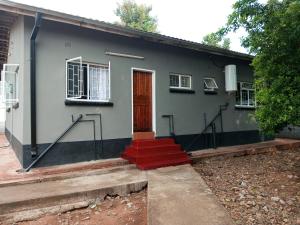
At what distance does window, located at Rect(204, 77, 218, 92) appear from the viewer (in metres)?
9.91

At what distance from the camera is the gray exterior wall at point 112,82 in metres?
6.39

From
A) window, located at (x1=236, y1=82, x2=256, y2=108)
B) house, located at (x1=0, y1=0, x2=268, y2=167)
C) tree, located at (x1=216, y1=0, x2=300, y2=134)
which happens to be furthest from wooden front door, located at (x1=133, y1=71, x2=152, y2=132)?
window, located at (x1=236, y1=82, x2=256, y2=108)

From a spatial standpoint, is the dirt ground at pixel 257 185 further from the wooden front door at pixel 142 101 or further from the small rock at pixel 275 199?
the wooden front door at pixel 142 101

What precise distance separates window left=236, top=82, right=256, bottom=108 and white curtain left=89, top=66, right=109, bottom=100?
5.91m

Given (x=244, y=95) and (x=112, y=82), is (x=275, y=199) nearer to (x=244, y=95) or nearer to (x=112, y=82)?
(x=112, y=82)

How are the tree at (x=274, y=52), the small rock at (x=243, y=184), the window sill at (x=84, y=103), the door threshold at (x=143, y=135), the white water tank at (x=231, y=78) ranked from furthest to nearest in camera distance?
the white water tank at (x=231, y=78), the door threshold at (x=143, y=135), the window sill at (x=84, y=103), the small rock at (x=243, y=184), the tree at (x=274, y=52)

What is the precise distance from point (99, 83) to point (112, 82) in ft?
1.21

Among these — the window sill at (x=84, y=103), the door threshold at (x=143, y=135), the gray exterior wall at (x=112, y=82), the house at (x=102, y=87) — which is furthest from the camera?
the door threshold at (x=143, y=135)

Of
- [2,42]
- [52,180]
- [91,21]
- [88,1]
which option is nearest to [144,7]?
[88,1]

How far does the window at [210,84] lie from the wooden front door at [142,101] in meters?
2.56

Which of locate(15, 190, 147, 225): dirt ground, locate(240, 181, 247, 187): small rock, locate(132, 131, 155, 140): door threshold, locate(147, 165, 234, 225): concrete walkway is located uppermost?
locate(132, 131, 155, 140): door threshold

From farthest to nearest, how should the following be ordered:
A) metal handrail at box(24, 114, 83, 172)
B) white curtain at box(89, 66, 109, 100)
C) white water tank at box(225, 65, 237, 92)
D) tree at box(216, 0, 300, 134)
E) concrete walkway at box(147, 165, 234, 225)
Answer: white water tank at box(225, 65, 237, 92)
white curtain at box(89, 66, 109, 100)
metal handrail at box(24, 114, 83, 172)
tree at box(216, 0, 300, 134)
concrete walkway at box(147, 165, 234, 225)

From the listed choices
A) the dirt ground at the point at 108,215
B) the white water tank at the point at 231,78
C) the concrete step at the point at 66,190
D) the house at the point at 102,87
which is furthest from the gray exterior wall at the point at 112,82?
the dirt ground at the point at 108,215

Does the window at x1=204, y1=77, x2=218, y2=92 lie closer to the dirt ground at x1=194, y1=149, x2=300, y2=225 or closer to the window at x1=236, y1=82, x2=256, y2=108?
the window at x1=236, y1=82, x2=256, y2=108
